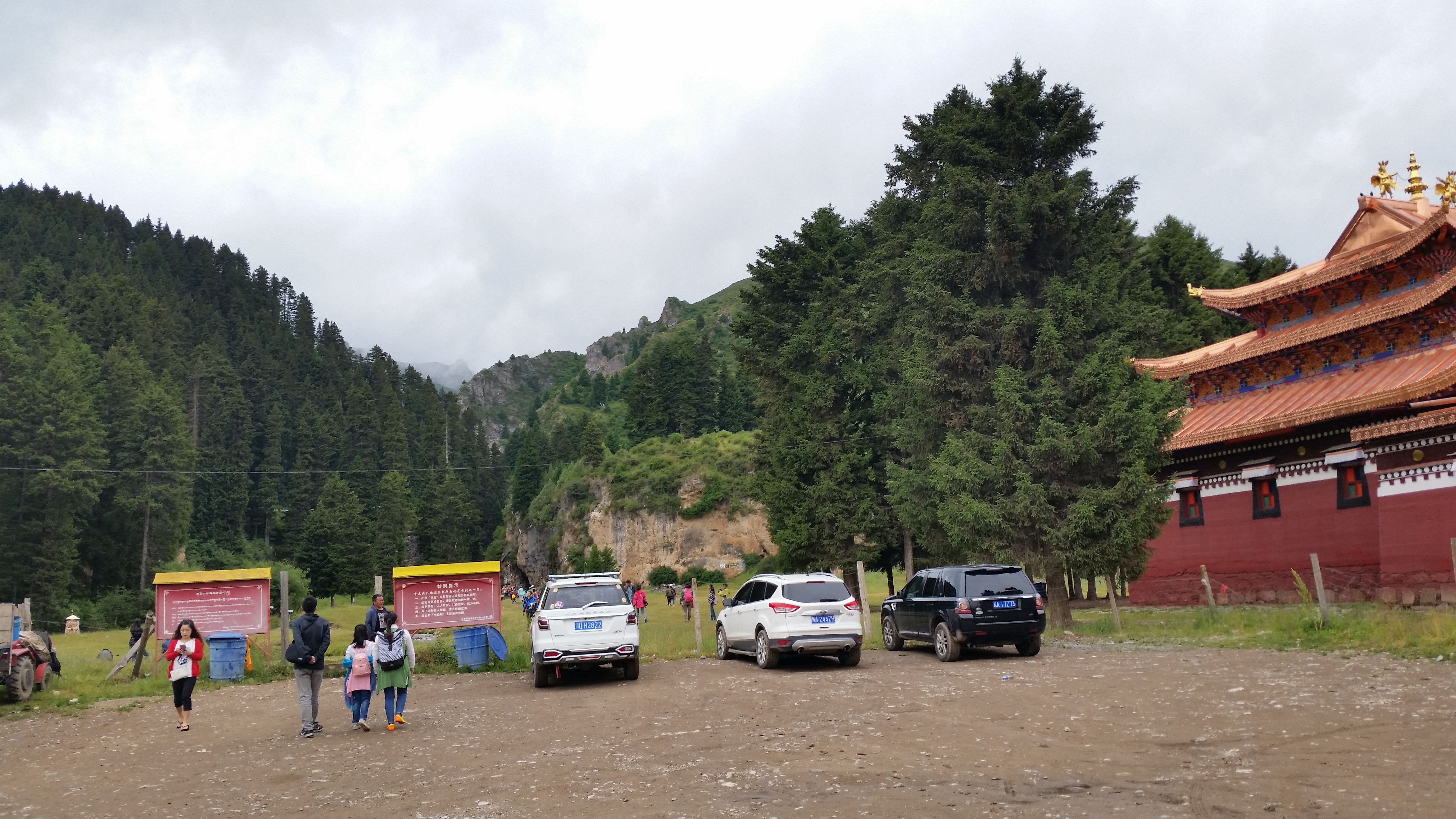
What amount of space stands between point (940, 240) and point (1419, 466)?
492 inches

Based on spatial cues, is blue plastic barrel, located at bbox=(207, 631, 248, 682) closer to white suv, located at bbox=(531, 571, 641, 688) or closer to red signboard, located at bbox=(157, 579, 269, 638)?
red signboard, located at bbox=(157, 579, 269, 638)

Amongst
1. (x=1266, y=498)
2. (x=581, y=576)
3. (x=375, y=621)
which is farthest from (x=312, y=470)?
(x=375, y=621)

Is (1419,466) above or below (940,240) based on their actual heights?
below

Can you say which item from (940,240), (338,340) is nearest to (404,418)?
(338,340)

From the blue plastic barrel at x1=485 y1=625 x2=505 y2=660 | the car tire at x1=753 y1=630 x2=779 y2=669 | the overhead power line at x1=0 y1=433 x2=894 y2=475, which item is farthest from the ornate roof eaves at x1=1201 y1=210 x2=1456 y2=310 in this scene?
the blue plastic barrel at x1=485 y1=625 x2=505 y2=660

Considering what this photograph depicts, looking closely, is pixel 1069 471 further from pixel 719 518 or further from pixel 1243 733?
pixel 719 518

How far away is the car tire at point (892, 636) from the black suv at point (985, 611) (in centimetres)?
196

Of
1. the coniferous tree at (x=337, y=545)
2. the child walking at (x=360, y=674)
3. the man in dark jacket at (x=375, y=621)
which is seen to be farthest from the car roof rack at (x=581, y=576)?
the coniferous tree at (x=337, y=545)

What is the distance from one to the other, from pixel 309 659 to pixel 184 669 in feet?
7.44

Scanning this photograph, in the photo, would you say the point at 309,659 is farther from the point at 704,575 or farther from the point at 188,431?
the point at 188,431

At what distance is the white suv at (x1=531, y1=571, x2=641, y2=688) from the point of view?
16328 mm

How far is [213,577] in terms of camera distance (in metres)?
20.2

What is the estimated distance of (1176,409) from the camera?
2678cm

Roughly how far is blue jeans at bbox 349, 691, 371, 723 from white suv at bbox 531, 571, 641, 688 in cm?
378
